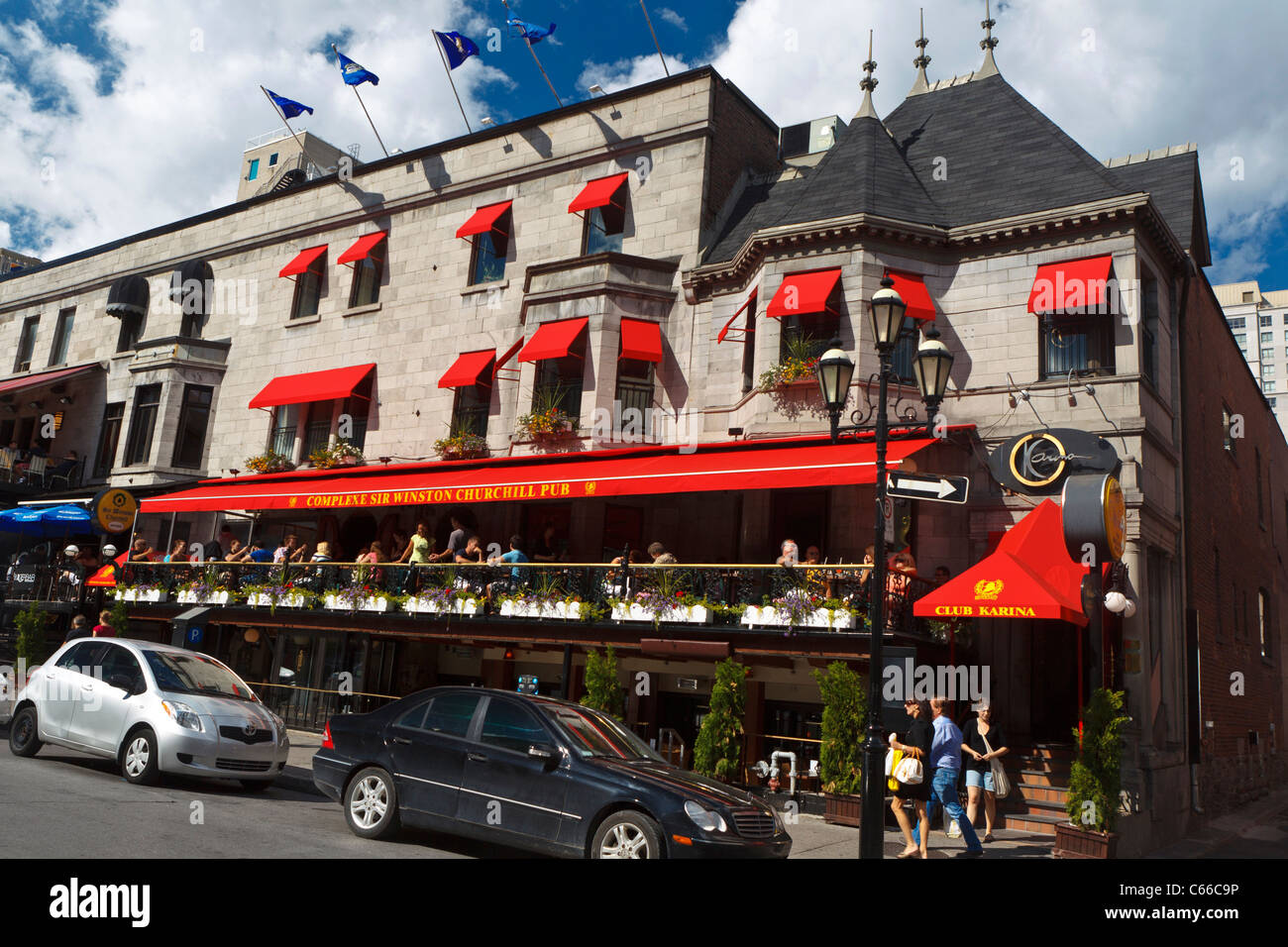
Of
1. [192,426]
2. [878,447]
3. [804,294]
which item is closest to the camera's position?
[878,447]

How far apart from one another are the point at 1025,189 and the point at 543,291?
1030 centimetres

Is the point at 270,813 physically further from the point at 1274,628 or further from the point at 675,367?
the point at 1274,628

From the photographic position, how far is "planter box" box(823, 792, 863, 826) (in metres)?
12.4

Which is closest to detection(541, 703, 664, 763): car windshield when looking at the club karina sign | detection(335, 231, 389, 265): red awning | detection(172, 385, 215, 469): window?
the club karina sign

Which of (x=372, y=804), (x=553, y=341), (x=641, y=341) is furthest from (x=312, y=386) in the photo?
(x=372, y=804)

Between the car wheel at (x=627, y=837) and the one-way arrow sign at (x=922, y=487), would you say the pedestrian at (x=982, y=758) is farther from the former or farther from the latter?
the car wheel at (x=627, y=837)

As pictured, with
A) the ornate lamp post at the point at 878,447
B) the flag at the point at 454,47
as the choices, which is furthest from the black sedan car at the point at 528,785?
the flag at the point at 454,47

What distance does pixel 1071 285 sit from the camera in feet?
55.9

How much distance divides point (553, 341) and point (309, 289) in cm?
1070

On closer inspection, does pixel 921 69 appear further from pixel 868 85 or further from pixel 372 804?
pixel 372 804

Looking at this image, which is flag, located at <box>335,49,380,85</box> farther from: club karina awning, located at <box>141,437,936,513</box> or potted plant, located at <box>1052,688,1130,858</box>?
potted plant, located at <box>1052,688,1130,858</box>

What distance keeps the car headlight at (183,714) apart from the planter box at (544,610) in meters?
6.53

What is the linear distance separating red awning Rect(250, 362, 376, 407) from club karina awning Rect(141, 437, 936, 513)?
2.13 m
